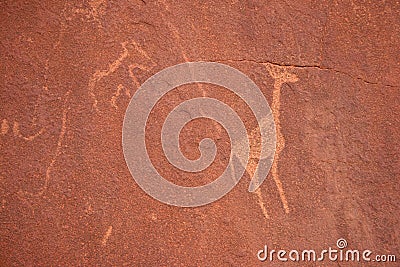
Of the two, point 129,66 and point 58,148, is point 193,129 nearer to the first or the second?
point 129,66

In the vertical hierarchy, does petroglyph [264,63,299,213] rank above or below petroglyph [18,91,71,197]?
above

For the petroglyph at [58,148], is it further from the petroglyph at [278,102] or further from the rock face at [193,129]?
the petroglyph at [278,102]

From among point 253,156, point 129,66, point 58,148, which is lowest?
point 58,148

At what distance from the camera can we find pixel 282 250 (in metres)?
1.54

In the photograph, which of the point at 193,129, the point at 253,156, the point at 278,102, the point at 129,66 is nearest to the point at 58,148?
the point at 129,66

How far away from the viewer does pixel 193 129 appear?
1.54m

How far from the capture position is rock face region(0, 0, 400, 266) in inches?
59.3

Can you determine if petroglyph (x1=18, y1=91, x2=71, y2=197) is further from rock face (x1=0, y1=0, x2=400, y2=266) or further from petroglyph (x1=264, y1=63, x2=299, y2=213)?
petroglyph (x1=264, y1=63, x2=299, y2=213)

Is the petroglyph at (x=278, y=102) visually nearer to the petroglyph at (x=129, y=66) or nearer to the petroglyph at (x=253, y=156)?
the petroglyph at (x=253, y=156)

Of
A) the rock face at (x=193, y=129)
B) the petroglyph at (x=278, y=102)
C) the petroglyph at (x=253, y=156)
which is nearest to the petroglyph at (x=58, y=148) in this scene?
the rock face at (x=193, y=129)

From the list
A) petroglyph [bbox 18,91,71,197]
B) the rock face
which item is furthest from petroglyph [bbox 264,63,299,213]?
petroglyph [bbox 18,91,71,197]

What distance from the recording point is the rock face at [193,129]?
1.51 m

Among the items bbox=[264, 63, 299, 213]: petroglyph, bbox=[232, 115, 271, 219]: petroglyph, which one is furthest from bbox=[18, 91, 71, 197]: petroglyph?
bbox=[264, 63, 299, 213]: petroglyph

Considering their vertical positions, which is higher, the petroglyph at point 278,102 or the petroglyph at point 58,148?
the petroglyph at point 278,102
